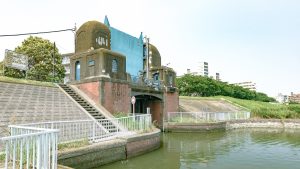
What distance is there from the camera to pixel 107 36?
25.7 meters

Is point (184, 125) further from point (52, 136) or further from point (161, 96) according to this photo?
point (52, 136)

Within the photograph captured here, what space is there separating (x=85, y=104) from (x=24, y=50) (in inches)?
844

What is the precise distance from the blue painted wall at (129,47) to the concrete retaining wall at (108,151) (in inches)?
565

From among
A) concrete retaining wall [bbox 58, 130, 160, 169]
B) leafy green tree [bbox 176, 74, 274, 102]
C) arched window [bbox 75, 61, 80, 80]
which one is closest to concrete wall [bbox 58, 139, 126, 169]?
concrete retaining wall [bbox 58, 130, 160, 169]

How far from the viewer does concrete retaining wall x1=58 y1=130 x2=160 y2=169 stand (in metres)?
10.3

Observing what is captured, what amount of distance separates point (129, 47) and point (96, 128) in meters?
18.6

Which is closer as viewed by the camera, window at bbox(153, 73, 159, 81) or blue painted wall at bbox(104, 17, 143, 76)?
blue painted wall at bbox(104, 17, 143, 76)

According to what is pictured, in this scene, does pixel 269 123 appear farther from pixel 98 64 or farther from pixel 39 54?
pixel 39 54

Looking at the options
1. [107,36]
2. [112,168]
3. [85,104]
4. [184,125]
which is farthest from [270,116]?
[112,168]

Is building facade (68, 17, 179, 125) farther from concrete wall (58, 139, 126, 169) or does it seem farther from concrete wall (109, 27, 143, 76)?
concrete wall (58, 139, 126, 169)

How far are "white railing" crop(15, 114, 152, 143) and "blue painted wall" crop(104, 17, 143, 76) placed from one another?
13119 millimetres

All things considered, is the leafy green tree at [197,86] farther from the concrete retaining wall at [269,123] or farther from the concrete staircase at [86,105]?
the concrete staircase at [86,105]

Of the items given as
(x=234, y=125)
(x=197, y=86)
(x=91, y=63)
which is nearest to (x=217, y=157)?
(x=91, y=63)

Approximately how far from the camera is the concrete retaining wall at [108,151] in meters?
10.3
